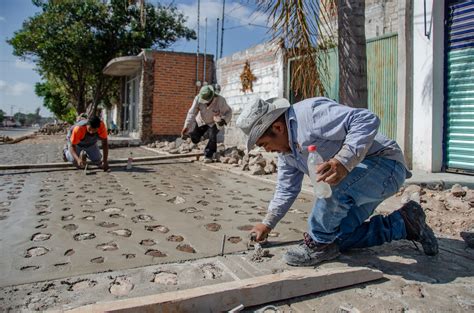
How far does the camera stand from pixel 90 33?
19.5 m

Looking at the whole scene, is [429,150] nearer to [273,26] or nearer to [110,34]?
[273,26]

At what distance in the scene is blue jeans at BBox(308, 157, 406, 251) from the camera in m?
2.27

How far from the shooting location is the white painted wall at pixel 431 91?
19.7 ft

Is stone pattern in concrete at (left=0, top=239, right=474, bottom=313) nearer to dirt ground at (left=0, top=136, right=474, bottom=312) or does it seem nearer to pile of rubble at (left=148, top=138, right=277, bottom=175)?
dirt ground at (left=0, top=136, right=474, bottom=312)

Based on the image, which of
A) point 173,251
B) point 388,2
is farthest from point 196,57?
point 173,251

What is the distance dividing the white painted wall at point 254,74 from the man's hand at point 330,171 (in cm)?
698

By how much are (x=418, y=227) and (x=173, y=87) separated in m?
12.7

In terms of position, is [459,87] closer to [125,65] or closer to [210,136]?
[210,136]

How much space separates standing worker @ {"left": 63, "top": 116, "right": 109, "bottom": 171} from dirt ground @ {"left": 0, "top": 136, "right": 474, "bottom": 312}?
6.33 ft

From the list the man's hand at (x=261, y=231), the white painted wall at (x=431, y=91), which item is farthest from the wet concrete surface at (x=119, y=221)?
the white painted wall at (x=431, y=91)

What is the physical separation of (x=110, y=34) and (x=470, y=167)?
60.3 ft

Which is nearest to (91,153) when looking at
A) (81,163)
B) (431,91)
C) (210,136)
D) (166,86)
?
(81,163)

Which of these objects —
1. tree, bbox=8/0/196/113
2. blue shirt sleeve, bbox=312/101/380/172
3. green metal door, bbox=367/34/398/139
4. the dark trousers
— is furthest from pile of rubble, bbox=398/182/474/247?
tree, bbox=8/0/196/113

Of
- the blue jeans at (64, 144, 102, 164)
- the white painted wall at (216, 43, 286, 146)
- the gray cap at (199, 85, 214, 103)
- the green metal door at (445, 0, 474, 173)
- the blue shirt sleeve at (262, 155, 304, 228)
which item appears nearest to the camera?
the blue shirt sleeve at (262, 155, 304, 228)
